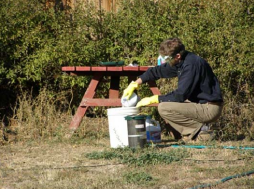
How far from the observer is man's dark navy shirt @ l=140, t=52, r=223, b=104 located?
6875mm

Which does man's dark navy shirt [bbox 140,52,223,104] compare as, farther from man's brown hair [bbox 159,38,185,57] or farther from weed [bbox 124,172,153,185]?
weed [bbox 124,172,153,185]

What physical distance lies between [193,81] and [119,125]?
1066mm

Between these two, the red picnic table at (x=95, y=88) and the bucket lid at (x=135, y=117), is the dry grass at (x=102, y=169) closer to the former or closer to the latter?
the bucket lid at (x=135, y=117)

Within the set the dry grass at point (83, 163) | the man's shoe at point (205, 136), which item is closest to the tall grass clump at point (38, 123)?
the dry grass at point (83, 163)

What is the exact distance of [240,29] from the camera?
28.7 ft

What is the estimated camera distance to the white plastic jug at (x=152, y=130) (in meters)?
7.37

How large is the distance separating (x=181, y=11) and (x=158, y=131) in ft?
8.30

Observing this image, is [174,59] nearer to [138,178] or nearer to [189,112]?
[189,112]

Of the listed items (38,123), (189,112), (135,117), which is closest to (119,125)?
(135,117)

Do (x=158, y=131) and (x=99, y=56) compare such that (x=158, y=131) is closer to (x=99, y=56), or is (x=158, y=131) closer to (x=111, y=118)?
(x=111, y=118)

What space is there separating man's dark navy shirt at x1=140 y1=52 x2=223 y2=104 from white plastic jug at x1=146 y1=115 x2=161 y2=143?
40 cm

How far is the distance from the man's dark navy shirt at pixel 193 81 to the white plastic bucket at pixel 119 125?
0.49 metres

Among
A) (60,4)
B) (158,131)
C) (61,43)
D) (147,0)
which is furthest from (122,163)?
(60,4)

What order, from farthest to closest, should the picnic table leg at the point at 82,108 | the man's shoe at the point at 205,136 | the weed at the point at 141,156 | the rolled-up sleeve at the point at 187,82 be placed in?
the picnic table leg at the point at 82,108
the man's shoe at the point at 205,136
the rolled-up sleeve at the point at 187,82
the weed at the point at 141,156
